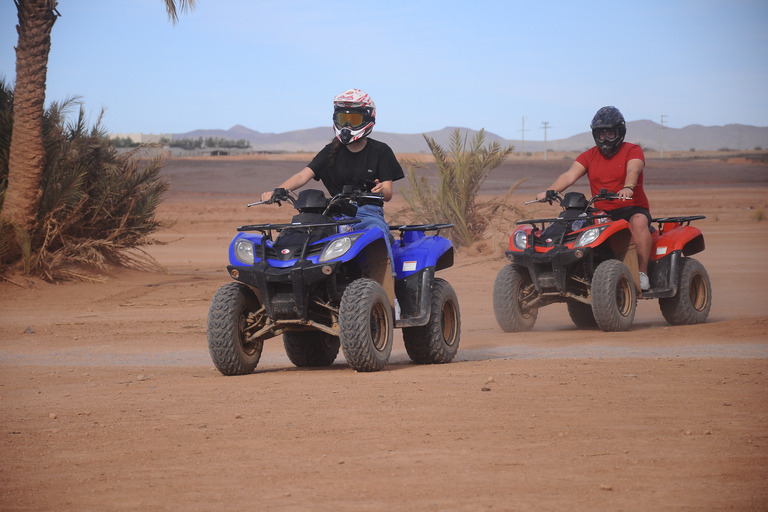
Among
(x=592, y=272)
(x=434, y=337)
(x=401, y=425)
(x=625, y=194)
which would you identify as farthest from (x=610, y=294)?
(x=401, y=425)

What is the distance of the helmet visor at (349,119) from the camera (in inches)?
307

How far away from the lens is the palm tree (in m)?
14.8

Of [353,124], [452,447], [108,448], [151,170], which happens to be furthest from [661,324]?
[151,170]

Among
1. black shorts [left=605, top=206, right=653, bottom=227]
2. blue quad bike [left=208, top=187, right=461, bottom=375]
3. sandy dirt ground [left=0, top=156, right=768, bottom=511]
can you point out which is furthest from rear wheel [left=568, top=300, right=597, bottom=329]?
blue quad bike [left=208, top=187, right=461, bottom=375]

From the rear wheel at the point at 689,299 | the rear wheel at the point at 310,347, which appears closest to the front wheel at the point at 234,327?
the rear wheel at the point at 310,347

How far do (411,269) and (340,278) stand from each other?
0.68 m

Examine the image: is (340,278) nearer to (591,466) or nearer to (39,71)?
(591,466)

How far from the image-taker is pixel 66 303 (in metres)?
13.9

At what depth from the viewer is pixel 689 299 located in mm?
10914

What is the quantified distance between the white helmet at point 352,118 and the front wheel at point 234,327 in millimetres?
1559

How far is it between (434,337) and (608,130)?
151 inches

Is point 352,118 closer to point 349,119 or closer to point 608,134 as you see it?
point 349,119

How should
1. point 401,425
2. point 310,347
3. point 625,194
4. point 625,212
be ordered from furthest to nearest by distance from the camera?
point 625,212 → point 625,194 → point 310,347 → point 401,425

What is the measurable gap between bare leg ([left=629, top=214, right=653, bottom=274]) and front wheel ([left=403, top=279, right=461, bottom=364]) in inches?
123
